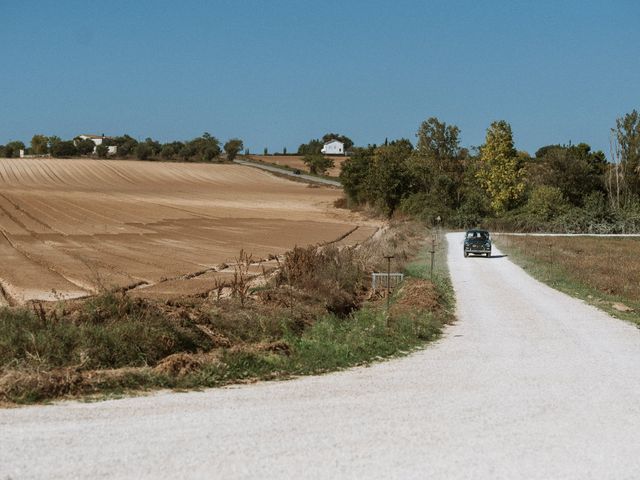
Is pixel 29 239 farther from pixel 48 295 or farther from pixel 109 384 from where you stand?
pixel 109 384

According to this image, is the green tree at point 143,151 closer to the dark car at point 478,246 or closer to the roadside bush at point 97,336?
the dark car at point 478,246

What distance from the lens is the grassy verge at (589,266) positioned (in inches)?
1050

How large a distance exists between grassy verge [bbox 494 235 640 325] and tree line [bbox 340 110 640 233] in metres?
12.6

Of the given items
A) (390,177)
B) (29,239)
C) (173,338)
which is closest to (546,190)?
(390,177)

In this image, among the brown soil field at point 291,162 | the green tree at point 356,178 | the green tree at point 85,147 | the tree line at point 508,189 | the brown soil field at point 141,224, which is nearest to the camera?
the brown soil field at point 141,224

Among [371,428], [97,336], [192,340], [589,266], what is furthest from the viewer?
[589,266]

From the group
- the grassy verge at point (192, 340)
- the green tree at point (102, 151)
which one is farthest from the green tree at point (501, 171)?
the green tree at point (102, 151)

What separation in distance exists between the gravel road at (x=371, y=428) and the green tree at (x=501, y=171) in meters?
71.1

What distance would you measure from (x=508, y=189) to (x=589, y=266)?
1862 inches

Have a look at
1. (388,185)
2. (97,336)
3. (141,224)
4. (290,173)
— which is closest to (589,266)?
(97,336)

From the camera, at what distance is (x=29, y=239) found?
141ft

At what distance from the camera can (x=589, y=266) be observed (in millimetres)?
38344

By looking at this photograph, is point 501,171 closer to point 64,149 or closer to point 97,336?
point 97,336

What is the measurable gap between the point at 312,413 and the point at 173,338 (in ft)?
14.7
